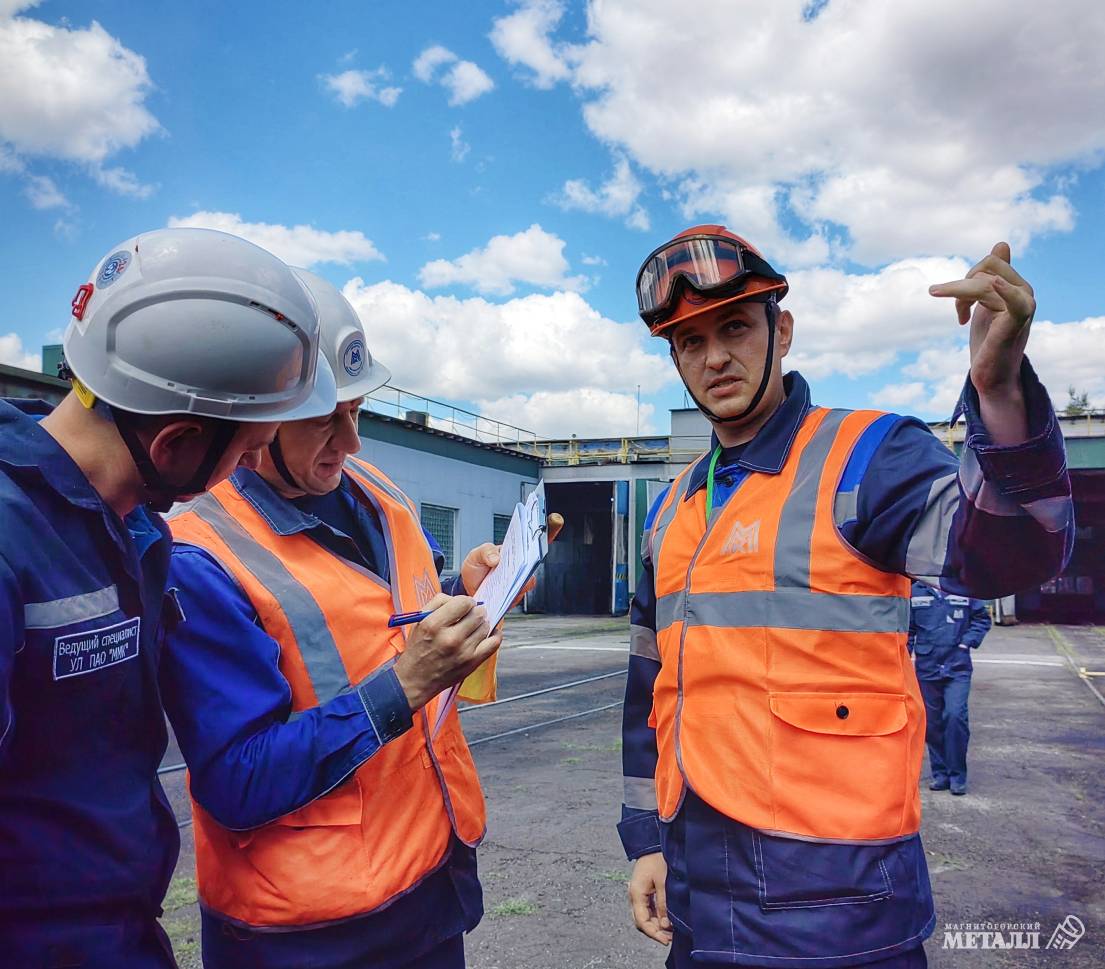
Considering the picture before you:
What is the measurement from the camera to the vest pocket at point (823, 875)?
1703 millimetres

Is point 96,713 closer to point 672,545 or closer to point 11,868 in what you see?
point 11,868

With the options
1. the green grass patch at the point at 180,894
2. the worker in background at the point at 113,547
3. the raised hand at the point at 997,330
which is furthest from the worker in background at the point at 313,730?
the green grass patch at the point at 180,894

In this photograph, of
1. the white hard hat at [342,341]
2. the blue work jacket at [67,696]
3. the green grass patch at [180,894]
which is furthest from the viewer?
the green grass patch at [180,894]

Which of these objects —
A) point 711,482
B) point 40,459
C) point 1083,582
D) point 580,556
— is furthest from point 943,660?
point 1083,582

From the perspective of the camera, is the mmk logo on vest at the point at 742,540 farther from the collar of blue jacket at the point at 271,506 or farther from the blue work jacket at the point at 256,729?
the collar of blue jacket at the point at 271,506

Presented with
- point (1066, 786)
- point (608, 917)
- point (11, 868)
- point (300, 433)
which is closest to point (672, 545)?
point (300, 433)

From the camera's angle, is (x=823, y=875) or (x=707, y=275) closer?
(x=823, y=875)

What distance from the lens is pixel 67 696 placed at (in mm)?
1319

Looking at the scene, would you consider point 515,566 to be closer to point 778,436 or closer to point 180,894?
point 778,436

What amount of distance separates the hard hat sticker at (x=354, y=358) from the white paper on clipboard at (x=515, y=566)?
53cm

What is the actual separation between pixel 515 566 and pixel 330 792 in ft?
1.95

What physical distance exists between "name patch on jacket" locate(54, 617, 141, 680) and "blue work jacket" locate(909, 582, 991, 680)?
20.7ft

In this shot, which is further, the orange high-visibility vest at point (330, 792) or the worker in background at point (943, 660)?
the worker in background at point (943, 660)

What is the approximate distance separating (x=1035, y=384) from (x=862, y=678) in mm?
661
